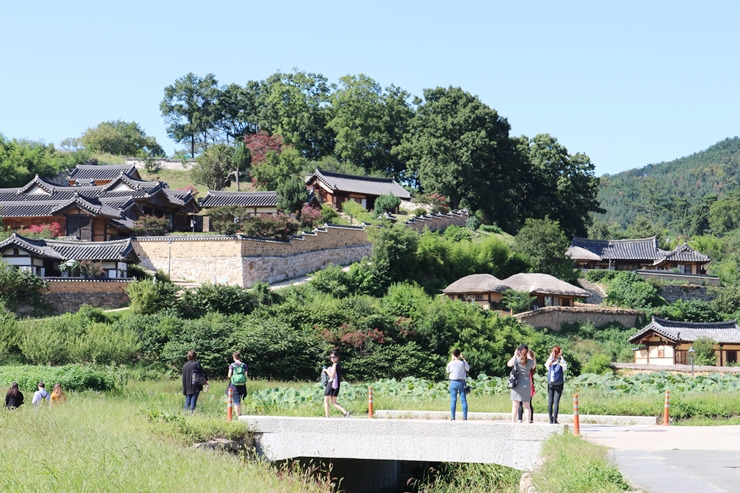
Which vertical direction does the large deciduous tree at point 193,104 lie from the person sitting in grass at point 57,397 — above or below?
above

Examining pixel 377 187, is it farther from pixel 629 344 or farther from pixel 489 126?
pixel 629 344

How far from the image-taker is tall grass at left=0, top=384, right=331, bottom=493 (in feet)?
37.3

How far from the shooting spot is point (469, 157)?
5397 cm

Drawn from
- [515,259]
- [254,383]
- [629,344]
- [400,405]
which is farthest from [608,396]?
[515,259]

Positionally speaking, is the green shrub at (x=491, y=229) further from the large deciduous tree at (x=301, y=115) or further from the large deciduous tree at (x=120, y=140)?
the large deciduous tree at (x=120, y=140)

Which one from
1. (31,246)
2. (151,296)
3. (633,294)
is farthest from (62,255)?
(633,294)

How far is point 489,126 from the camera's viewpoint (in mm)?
54875

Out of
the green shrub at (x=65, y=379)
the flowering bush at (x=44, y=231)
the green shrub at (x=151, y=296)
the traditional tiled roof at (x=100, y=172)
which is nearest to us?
the green shrub at (x=65, y=379)

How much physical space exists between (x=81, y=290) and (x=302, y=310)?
9141 mm

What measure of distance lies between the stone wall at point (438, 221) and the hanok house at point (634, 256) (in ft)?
21.2

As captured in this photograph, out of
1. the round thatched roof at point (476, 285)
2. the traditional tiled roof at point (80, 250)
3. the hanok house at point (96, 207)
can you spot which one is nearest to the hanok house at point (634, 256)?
the round thatched roof at point (476, 285)

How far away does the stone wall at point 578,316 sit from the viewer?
1604 inches

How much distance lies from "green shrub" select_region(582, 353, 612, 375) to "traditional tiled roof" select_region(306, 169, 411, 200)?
2153cm

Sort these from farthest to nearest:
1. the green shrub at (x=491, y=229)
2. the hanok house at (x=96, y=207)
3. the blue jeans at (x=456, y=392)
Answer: the green shrub at (x=491, y=229) < the hanok house at (x=96, y=207) < the blue jeans at (x=456, y=392)
